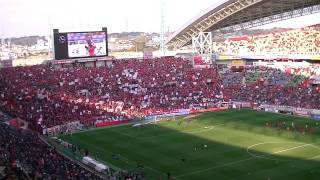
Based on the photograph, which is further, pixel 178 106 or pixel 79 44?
pixel 79 44

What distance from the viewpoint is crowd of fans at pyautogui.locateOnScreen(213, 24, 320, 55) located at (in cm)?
7106

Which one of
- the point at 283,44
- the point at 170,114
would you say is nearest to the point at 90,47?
the point at 170,114

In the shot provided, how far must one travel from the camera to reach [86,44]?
63.1 m

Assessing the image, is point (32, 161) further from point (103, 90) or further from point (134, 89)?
point (134, 89)

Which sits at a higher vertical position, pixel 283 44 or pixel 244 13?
pixel 244 13

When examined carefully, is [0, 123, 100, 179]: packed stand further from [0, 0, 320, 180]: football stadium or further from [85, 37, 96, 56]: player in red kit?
[85, 37, 96, 56]: player in red kit

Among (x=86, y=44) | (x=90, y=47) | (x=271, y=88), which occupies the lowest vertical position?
(x=271, y=88)

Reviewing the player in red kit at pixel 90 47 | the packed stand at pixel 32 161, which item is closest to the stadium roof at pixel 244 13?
the player in red kit at pixel 90 47

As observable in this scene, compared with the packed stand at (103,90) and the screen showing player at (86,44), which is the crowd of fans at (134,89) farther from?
the screen showing player at (86,44)

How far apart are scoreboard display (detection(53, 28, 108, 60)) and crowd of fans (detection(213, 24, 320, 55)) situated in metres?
25.1

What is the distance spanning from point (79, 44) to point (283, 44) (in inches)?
1356

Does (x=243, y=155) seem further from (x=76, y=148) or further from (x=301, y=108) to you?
(x=301, y=108)

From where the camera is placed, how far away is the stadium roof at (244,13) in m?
63.8

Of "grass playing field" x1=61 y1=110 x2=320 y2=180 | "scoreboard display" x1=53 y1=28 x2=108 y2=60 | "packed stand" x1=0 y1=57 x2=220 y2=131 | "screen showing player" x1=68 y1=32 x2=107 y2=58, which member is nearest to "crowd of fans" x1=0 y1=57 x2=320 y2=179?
"packed stand" x1=0 y1=57 x2=220 y2=131
